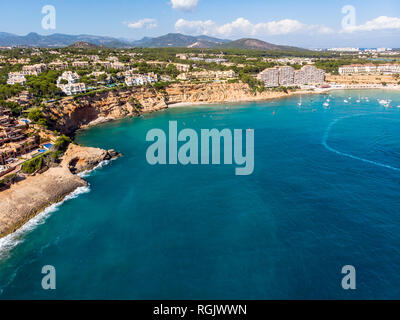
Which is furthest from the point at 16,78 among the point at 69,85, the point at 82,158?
the point at 82,158

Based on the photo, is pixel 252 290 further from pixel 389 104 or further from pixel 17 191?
pixel 389 104

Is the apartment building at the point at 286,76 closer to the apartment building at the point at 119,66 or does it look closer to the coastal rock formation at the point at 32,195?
the apartment building at the point at 119,66

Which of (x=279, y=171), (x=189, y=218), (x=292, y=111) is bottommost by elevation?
(x=189, y=218)

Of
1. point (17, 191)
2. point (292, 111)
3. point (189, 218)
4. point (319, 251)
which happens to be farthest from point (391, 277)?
point (292, 111)

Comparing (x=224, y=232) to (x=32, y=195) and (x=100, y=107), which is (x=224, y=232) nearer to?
(x=32, y=195)

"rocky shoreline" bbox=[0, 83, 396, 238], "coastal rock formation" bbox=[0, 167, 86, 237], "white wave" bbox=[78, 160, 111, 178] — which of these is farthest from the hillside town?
"white wave" bbox=[78, 160, 111, 178]
